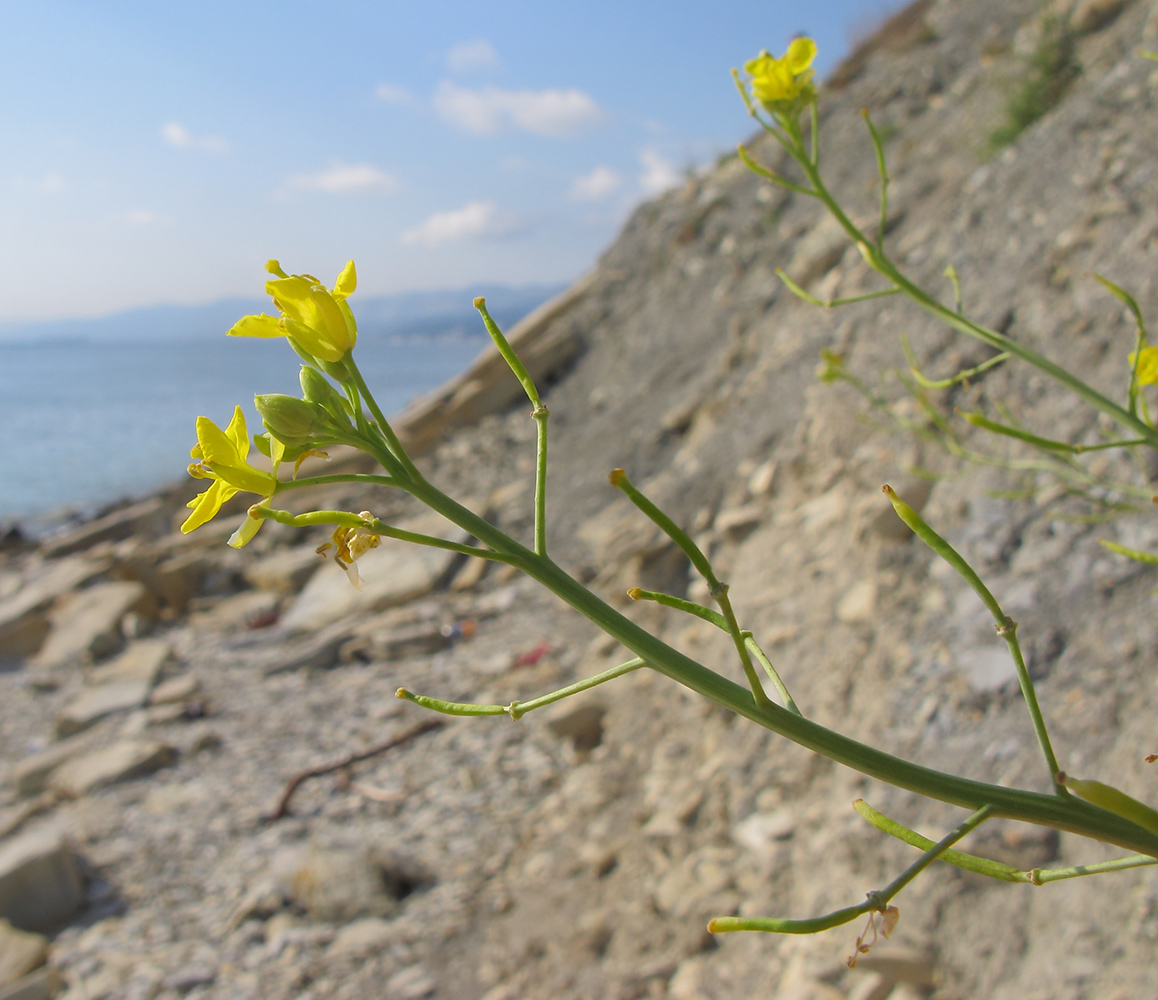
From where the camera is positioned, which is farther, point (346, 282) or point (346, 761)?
point (346, 761)

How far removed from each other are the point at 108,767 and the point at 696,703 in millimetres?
3290

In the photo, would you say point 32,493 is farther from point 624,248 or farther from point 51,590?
point 624,248

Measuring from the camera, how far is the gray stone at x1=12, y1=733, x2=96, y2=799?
15.7 ft

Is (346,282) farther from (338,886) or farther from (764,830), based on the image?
(338,886)

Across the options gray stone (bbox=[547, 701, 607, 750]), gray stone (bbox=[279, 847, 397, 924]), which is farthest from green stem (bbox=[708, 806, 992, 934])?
gray stone (bbox=[547, 701, 607, 750])

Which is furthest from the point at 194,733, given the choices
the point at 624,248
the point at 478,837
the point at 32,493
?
the point at 32,493

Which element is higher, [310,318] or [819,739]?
[310,318]

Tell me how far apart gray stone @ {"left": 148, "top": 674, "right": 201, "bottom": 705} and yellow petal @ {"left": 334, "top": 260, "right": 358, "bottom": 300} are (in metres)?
5.48

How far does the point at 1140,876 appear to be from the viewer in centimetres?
184

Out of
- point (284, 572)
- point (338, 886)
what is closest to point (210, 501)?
point (338, 886)

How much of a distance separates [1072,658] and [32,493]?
18527 millimetres

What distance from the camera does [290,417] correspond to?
748 millimetres

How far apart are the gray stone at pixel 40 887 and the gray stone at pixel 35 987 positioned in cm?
40

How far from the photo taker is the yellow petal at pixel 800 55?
1.47 metres
